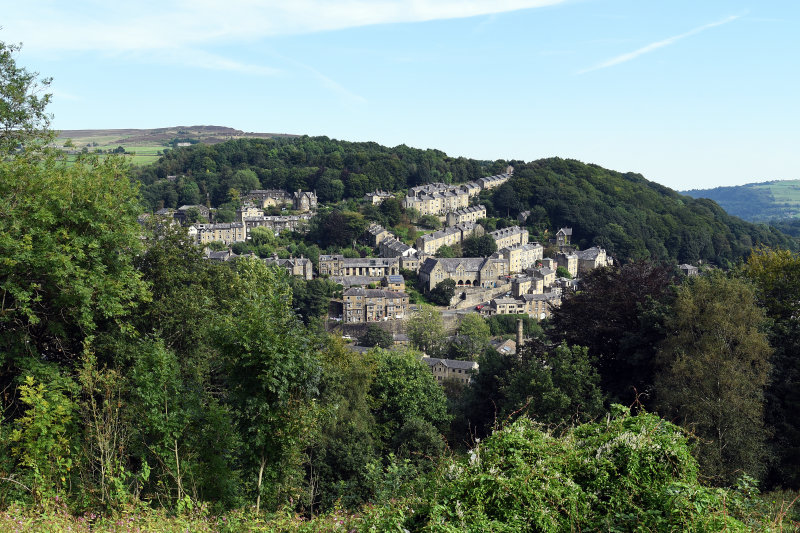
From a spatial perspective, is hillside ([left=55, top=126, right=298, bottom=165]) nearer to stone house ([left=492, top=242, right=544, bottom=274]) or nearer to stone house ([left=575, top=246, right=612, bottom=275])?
stone house ([left=492, top=242, right=544, bottom=274])

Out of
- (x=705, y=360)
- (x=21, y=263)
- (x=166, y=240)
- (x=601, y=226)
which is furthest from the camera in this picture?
(x=601, y=226)

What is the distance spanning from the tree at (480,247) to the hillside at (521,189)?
1718cm

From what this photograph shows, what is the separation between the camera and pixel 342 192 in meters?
92.6

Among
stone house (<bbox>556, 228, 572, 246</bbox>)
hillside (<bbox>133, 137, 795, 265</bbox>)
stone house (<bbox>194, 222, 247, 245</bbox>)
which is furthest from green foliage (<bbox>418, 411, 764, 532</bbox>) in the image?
stone house (<bbox>556, 228, 572, 246</bbox>)

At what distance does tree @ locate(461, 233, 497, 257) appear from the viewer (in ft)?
237

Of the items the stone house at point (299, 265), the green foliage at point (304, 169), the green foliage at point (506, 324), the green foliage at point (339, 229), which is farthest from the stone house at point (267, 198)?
the green foliage at point (506, 324)

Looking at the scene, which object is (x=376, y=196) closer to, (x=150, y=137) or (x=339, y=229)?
(x=339, y=229)

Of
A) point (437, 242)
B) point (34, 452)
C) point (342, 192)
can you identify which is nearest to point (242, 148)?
point (342, 192)

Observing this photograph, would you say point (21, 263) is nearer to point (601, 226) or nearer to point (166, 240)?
point (166, 240)

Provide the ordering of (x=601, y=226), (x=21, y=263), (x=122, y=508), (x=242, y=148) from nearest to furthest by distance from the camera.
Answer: (x=122, y=508)
(x=21, y=263)
(x=601, y=226)
(x=242, y=148)

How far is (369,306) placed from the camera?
183ft

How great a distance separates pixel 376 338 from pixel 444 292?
14.0m

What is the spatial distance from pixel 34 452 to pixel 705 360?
11.8 m

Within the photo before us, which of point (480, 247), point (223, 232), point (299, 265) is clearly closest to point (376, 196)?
point (480, 247)
